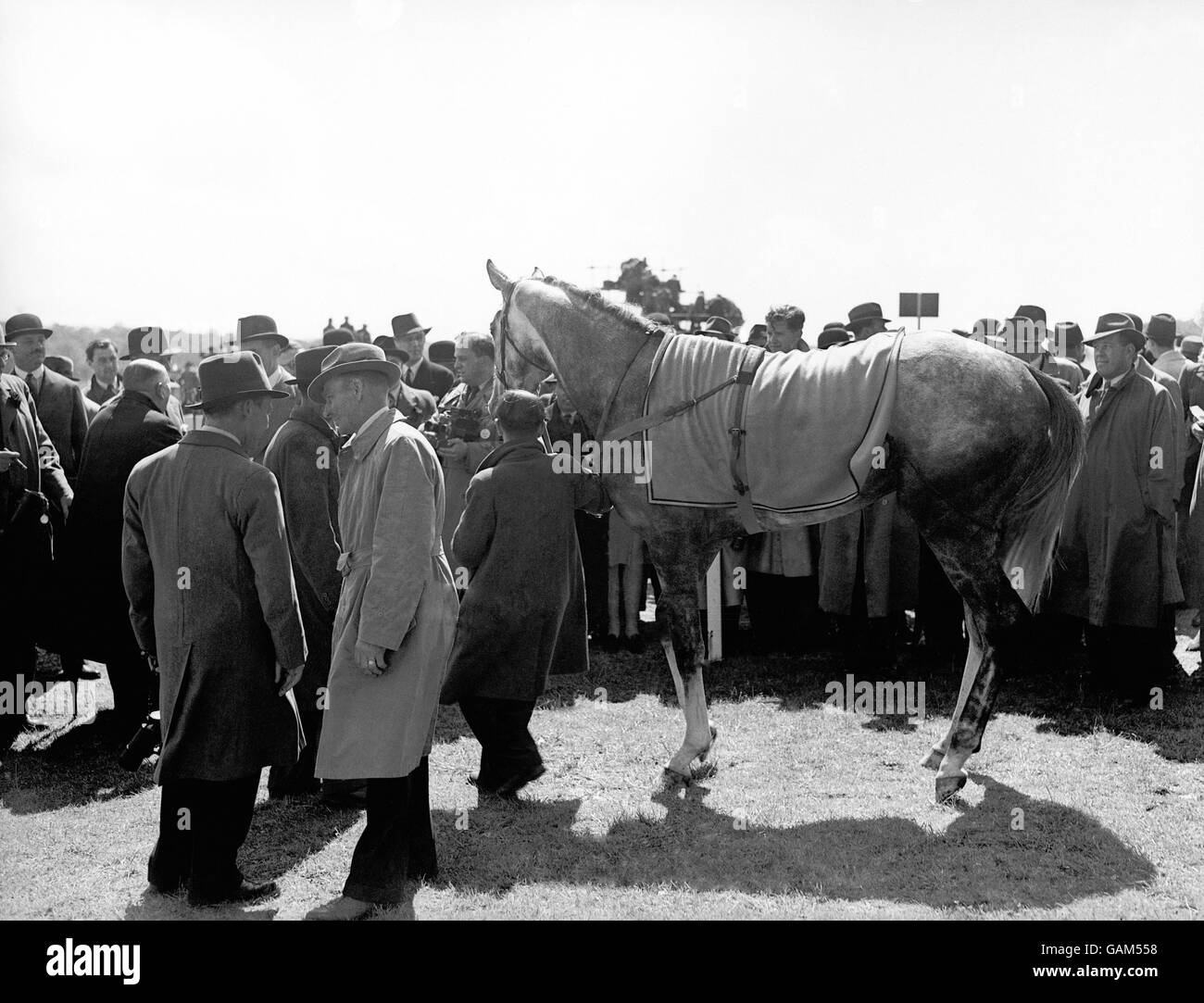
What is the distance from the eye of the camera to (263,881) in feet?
16.4

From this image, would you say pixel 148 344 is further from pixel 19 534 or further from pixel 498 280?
pixel 498 280

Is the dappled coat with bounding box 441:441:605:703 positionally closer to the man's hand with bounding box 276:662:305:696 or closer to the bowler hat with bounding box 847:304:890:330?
the man's hand with bounding box 276:662:305:696

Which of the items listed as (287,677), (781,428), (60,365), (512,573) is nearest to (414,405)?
(512,573)

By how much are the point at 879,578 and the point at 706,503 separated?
2.72 metres

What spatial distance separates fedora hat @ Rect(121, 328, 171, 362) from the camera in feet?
29.5

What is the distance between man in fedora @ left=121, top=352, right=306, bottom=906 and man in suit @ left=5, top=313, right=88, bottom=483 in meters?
4.37

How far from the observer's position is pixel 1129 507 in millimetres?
7488

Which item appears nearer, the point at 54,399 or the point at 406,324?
the point at 54,399

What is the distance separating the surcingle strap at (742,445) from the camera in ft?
19.6

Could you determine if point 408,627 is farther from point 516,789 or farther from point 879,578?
point 879,578

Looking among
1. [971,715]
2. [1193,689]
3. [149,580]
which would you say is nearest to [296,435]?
[149,580]

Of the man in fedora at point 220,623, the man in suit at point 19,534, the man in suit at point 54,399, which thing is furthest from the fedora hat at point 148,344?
the man in fedora at point 220,623

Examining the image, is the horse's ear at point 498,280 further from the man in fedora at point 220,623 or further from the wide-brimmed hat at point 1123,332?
the wide-brimmed hat at point 1123,332

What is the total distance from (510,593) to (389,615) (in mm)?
1690
